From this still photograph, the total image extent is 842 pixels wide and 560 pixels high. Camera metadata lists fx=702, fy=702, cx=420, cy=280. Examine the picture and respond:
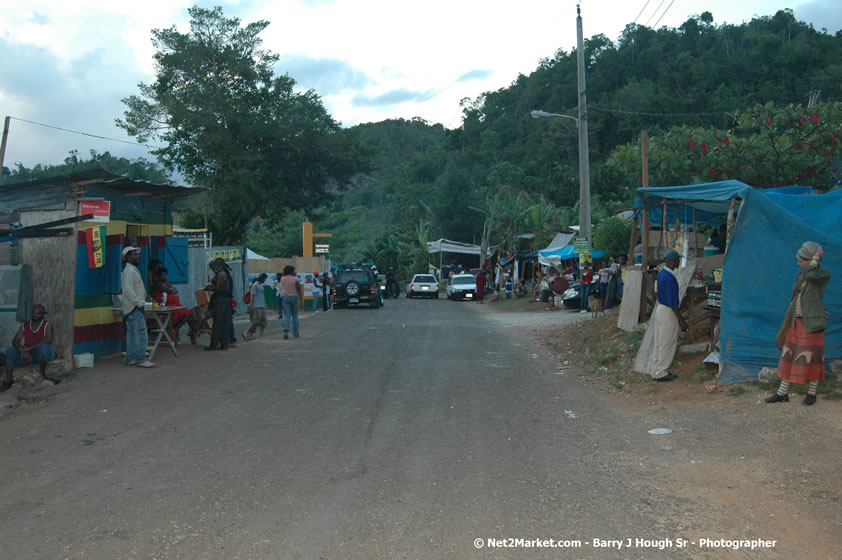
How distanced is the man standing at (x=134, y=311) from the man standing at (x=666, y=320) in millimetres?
8498

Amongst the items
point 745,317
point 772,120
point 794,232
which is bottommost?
point 745,317

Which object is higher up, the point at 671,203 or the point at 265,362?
the point at 671,203

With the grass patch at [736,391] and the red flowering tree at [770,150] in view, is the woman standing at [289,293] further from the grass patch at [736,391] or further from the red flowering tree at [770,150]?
the grass patch at [736,391]

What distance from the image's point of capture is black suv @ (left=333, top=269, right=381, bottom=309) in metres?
31.3

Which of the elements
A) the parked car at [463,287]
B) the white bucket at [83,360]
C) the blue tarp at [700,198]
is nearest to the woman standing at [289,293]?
the white bucket at [83,360]

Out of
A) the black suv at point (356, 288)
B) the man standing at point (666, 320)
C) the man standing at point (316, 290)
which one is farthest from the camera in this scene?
the black suv at point (356, 288)

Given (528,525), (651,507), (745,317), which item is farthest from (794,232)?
(528,525)

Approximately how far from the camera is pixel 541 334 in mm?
18844

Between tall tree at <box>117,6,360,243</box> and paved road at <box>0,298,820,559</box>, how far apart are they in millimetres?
17531

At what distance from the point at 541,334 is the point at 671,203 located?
7284 millimetres

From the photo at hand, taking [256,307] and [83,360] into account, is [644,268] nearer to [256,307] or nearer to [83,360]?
[256,307]

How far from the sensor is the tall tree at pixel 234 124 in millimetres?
27422

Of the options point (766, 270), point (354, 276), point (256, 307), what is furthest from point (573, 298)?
point (766, 270)

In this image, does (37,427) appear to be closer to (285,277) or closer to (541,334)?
(285,277)
